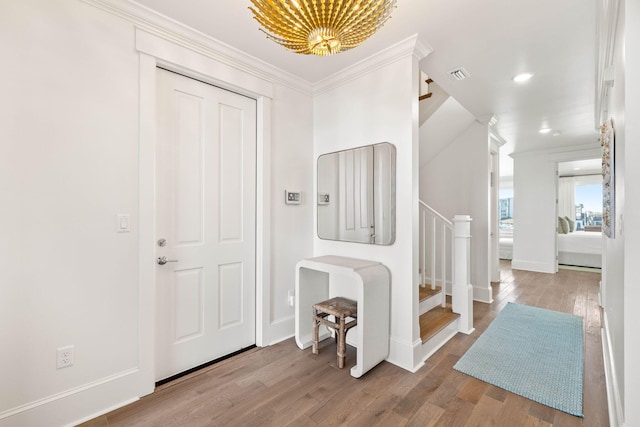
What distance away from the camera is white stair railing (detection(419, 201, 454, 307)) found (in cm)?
314

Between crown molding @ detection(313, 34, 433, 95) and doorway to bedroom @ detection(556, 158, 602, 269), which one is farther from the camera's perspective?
doorway to bedroom @ detection(556, 158, 602, 269)

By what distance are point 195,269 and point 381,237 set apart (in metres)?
1.51

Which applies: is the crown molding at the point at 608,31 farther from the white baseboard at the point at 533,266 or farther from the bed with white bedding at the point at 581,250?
the bed with white bedding at the point at 581,250

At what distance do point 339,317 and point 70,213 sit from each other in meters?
1.87

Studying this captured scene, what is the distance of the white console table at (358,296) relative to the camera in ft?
6.81

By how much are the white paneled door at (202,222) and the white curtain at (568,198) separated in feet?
34.5

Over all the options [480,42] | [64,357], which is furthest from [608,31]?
[64,357]

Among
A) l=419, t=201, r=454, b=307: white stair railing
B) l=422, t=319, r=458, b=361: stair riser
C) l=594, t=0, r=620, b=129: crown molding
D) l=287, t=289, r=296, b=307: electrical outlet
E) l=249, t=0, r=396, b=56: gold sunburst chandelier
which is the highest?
l=594, t=0, r=620, b=129: crown molding

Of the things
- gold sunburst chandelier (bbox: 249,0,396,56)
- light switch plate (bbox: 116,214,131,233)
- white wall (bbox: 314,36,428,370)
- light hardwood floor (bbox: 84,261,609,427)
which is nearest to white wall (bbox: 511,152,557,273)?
light hardwood floor (bbox: 84,261,609,427)

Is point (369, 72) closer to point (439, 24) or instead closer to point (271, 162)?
point (439, 24)

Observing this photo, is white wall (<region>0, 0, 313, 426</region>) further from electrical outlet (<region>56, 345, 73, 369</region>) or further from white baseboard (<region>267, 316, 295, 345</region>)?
white baseboard (<region>267, 316, 295, 345</region>)

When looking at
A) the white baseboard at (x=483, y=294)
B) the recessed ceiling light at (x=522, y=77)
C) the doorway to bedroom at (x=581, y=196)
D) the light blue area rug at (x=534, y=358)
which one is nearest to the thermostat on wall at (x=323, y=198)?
the light blue area rug at (x=534, y=358)

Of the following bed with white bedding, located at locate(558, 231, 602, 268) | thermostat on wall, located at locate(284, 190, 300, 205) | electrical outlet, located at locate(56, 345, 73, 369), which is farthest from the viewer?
bed with white bedding, located at locate(558, 231, 602, 268)

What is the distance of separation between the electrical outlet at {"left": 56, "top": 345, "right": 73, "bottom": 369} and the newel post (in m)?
3.09
